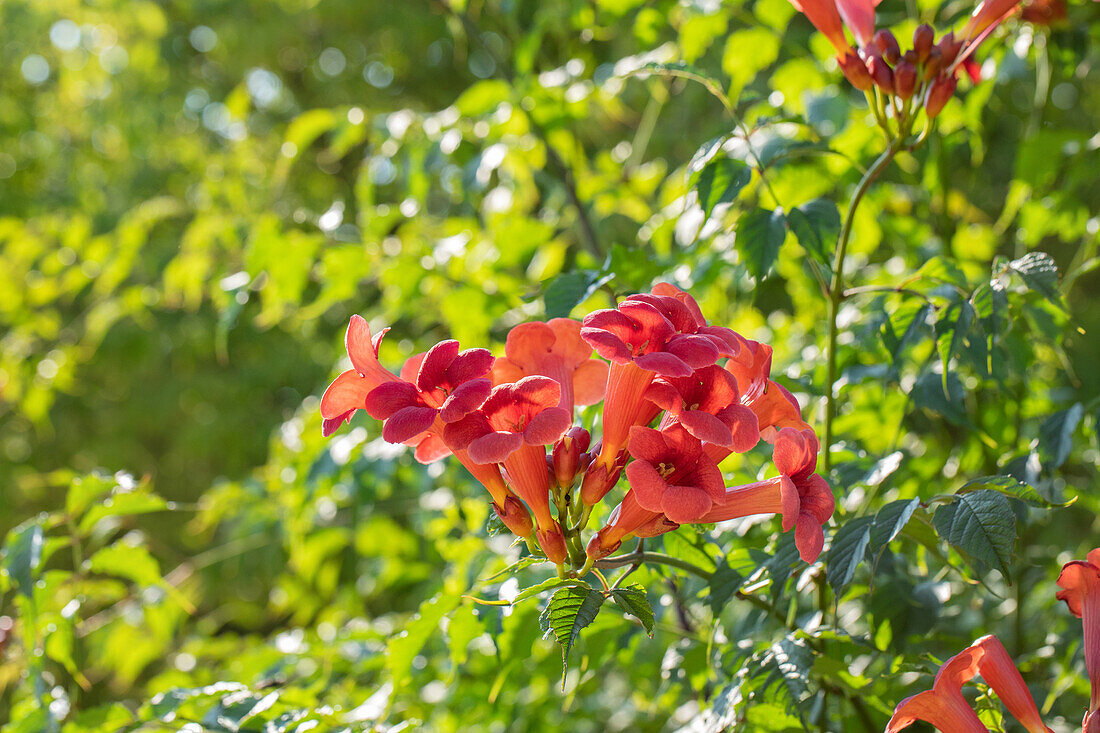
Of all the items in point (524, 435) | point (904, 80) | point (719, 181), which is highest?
point (904, 80)

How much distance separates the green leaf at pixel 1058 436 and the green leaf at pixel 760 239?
510 millimetres

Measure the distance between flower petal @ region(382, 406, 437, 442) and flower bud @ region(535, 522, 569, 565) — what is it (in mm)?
177

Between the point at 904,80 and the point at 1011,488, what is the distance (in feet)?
1.63

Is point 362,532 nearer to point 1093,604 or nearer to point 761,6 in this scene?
point 761,6

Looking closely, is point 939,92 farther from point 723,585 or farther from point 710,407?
point 723,585

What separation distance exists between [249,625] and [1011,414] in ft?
18.2

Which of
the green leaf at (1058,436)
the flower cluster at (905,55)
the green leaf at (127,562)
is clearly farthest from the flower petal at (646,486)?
the green leaf at (127,562)

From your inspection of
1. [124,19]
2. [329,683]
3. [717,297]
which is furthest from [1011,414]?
[124,19]

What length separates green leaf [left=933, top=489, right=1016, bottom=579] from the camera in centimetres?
78

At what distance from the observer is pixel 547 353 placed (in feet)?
2.99

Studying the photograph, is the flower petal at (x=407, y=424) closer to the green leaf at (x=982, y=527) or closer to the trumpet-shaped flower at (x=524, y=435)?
the trumpet-shaped flower at (x=524, y=435)

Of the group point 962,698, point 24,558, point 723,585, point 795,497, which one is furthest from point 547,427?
point 24,558

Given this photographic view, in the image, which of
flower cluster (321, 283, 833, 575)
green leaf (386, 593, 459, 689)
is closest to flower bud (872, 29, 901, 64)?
flower cluster (321, 283, 833, 575)

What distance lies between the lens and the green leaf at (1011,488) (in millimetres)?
800
